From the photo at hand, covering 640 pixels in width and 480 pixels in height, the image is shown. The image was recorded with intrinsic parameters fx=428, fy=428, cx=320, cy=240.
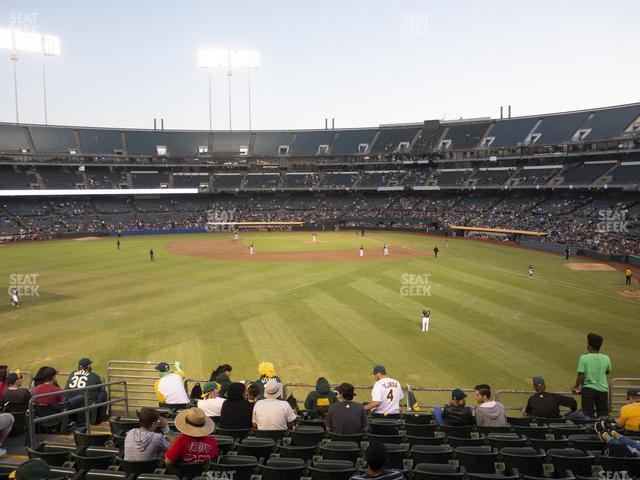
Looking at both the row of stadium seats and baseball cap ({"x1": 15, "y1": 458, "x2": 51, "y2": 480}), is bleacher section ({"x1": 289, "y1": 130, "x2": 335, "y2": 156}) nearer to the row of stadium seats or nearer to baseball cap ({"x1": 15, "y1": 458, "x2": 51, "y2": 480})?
the row of stadium seats

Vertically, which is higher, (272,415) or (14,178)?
(14,178)

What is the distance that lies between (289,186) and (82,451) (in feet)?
308

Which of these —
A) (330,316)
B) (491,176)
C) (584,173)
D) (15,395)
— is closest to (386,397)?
(15,395)

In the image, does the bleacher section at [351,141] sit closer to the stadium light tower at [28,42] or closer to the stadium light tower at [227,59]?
the stadium light tower at [227,59]

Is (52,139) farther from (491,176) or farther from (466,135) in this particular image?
(491,176)

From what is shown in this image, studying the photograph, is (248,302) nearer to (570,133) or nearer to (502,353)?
(502,353)

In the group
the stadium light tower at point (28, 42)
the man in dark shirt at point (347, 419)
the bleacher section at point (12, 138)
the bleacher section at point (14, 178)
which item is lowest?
the man in dark shirt at point (347, 419)

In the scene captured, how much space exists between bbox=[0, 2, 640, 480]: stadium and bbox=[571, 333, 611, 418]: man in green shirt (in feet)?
0.16

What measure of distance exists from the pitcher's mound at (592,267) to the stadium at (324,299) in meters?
0.60

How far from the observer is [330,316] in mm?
25109

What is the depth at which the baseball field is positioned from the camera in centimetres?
1836

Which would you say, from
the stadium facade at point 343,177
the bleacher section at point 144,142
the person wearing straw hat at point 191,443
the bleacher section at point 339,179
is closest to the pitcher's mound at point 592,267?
the stadium facade at point 343,177

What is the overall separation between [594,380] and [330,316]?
1601 cm

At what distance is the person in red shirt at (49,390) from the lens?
9.88 meters
